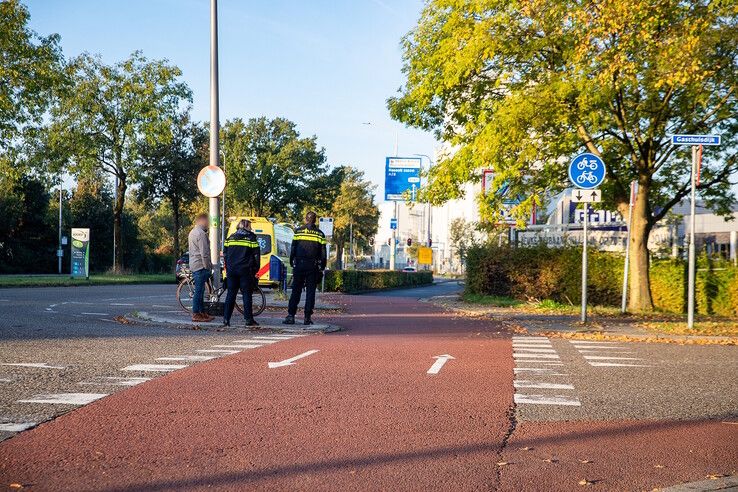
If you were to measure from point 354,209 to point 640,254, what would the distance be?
51.0m

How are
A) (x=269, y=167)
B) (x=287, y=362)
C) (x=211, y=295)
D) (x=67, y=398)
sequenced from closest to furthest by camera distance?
(x=67, y=398), (x=287, y=362), (x=211, y=295), (x=269, y=167)

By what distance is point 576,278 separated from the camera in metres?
24.0

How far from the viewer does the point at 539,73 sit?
19500 mm

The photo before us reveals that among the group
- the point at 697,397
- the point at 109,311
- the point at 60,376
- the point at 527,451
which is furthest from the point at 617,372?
the point at 109,311

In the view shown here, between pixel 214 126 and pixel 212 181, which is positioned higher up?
pixel 214 126

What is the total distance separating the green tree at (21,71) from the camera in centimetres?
2728

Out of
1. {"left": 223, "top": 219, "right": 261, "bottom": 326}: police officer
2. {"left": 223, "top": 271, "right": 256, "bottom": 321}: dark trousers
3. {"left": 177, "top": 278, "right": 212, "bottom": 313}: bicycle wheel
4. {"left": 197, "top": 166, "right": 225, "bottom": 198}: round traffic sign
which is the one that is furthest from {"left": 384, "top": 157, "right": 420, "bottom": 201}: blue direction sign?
{"left": 223, "top": 219, "right": 261, "bottom": 326}: police officer

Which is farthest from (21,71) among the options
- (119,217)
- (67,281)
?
(119,217)

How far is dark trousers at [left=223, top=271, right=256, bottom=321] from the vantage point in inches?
533

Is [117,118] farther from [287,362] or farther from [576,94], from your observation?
[287,362]

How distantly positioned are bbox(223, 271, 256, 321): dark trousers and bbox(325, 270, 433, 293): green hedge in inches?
710

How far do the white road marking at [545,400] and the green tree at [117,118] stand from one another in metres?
38.4

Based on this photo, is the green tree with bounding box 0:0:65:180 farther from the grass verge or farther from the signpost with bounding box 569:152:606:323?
the signpost with bounding box 569:152:606:323

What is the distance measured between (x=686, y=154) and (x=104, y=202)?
4866 cm
